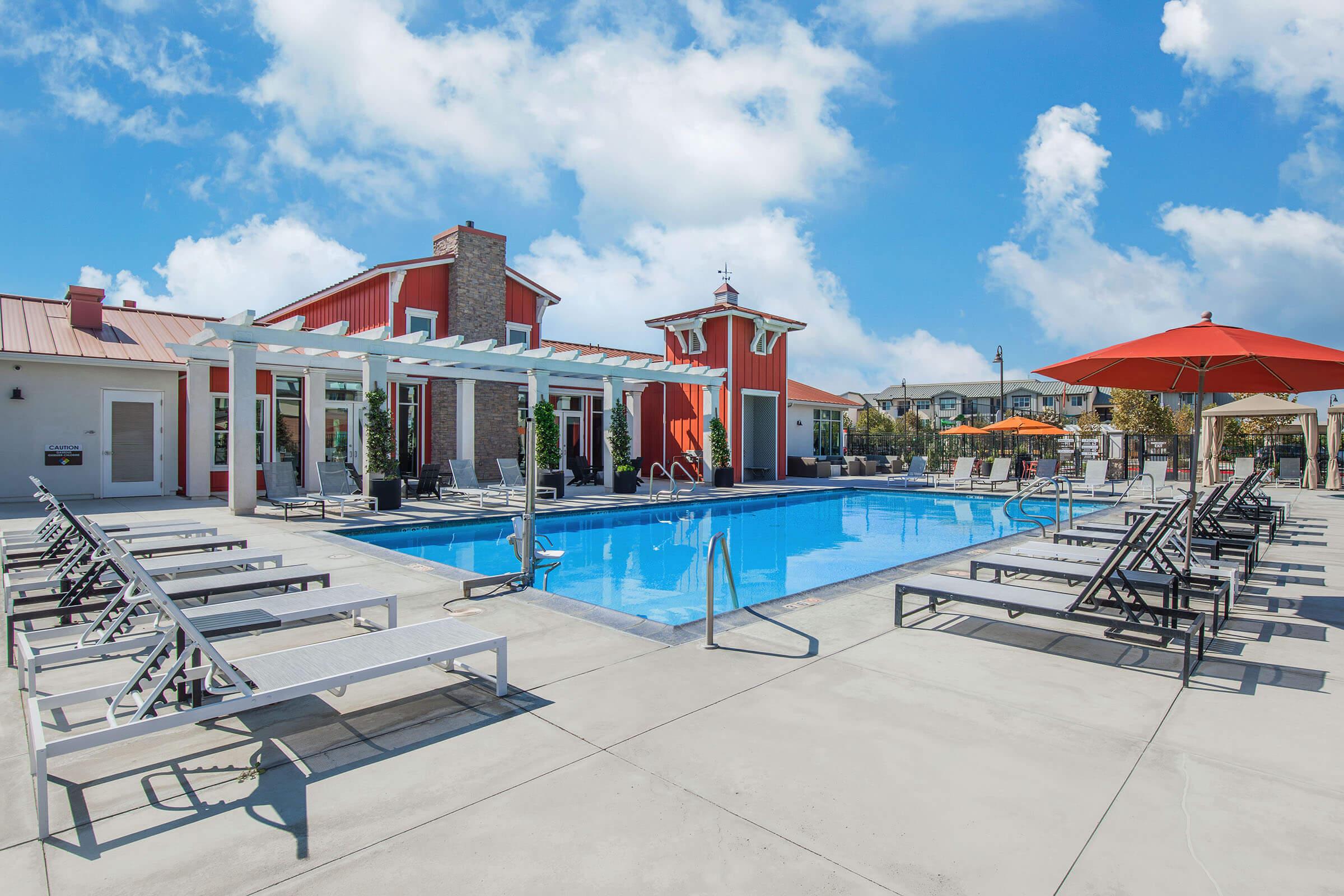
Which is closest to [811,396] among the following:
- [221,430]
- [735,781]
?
[221,430]

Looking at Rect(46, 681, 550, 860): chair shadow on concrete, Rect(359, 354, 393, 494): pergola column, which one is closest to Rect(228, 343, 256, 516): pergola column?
Rect(359, 354, 393, 494): pergola column

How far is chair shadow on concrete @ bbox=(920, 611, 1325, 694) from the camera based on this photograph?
412 cm

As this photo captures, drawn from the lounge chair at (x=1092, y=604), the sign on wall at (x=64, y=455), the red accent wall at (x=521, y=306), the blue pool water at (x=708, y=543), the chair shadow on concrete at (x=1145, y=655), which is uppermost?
the red accent wall at (x=521, y=306)

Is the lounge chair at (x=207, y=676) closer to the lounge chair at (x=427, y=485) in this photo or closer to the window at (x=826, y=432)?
the lounge chair at (x=427, y=485)

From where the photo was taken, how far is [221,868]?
2279mm

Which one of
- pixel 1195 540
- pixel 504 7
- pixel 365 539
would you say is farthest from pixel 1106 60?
pixel 365 539

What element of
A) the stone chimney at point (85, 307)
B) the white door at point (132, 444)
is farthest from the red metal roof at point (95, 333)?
the white door at point (132, 444)

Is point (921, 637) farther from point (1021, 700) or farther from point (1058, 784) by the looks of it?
point (1058, 784)

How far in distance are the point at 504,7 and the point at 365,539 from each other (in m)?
8.35

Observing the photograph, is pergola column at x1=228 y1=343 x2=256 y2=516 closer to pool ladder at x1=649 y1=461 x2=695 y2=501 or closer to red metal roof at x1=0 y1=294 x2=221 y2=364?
red metal roof at x1=0 y1=294 x2=221 y2=364

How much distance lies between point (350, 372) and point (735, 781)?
16406 mm

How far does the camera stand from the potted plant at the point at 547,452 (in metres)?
15.6

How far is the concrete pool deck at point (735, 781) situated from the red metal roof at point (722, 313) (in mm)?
16094

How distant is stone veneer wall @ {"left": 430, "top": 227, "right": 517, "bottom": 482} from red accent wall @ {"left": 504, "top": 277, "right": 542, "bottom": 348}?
555 mm
